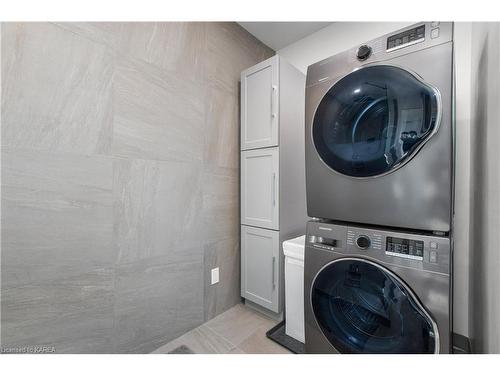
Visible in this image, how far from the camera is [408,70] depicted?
0.95 metres

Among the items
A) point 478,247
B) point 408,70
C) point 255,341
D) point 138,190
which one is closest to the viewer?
point 408,70

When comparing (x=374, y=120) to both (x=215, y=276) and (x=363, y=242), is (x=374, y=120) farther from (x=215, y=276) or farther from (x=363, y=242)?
(x=215, y=276)

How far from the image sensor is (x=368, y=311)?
1.03 meters

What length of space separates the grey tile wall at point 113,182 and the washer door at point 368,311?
38.8 inches

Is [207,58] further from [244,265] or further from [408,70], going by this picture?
[244,265]

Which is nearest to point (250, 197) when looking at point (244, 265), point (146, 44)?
point (244, 265)

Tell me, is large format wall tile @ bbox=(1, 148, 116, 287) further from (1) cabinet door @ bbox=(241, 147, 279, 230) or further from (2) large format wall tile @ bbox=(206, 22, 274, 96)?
(2) large format wall tile @ bbox=(206, 22, 274, 96)

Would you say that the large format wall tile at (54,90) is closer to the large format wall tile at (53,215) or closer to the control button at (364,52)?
the large format wall tile at (53,215)

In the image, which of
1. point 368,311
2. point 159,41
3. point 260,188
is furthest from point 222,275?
point 159,41

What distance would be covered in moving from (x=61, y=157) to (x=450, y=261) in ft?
5.71

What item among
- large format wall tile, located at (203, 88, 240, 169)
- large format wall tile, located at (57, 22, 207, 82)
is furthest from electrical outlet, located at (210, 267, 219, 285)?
large format wall tile, located at (57, 22, 207, 82)

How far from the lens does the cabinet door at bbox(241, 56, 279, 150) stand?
5.85 ft

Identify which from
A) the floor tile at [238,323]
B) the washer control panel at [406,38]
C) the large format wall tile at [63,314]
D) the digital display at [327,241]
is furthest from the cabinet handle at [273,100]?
the floor tile at [238,323]

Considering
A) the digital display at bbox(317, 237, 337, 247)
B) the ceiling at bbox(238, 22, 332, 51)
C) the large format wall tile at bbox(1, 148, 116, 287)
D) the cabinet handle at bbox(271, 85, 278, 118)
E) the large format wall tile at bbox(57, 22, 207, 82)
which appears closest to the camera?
the large format wall tile at bbox(1, 148, 116, 287)
